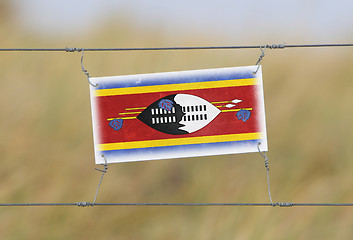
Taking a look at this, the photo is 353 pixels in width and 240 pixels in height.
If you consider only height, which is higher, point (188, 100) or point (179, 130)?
point (188, 100)

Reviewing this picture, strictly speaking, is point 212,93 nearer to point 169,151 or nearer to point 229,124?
point 229,124

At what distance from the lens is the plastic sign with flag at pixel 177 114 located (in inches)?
68.9

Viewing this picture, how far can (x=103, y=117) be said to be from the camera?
5.80ft

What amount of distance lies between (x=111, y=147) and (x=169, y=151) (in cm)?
25

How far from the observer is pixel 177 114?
5.80 ft

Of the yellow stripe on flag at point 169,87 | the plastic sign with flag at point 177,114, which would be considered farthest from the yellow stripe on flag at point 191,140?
the yellow stripe on flag at point 169,87

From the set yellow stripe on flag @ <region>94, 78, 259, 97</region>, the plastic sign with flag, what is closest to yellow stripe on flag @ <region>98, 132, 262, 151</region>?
the plastic sign with flag

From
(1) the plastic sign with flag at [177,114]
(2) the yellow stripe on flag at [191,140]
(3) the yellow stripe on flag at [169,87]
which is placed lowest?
(2) the yellow stripe on flag at [191,140]

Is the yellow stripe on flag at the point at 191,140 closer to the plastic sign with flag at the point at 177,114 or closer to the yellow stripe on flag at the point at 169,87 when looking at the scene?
the plastic sign with flag at the point at 177,114

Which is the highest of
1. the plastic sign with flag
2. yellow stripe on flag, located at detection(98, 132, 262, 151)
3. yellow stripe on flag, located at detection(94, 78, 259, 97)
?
yellow stripe on flag, located at detection(94, 78, 259, 97)

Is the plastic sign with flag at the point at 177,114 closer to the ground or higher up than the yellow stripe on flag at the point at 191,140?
higher up

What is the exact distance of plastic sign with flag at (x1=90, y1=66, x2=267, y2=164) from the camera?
175cm

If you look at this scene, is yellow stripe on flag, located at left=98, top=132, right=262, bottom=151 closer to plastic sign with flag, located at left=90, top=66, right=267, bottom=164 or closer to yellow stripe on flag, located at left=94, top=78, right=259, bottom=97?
plastic sign with flag, located at left=90, top=66, right=267, bottom=164

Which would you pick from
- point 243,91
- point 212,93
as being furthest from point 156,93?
point 243,91
